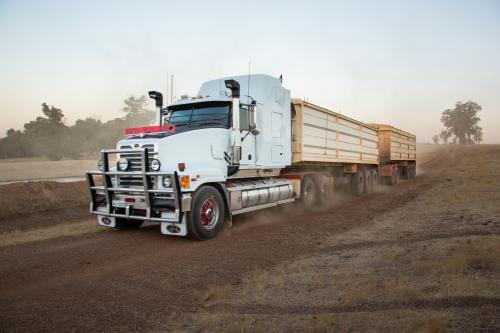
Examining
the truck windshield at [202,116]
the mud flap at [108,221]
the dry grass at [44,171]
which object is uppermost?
the truck windshield at [202,116]

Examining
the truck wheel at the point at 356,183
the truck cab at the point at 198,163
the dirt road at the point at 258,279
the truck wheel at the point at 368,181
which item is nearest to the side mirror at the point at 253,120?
the truck cab at the point at 198,163

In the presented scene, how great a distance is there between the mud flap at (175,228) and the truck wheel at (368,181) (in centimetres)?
1202

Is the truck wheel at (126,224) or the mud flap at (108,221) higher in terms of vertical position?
the mud flap at (108,221)

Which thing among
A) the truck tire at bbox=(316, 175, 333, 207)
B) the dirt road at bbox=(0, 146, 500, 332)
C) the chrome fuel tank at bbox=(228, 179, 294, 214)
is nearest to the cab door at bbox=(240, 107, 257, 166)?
the chrome fuel tank at bbox=(228, 179, 294, 214)

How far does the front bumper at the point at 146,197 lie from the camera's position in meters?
6.67

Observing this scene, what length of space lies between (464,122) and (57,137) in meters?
120

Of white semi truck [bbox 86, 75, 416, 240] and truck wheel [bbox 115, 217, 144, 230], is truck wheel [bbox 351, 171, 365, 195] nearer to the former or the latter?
white semi truck [bbox 86, 75, 416, 240]

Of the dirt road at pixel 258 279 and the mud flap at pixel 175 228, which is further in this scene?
the mud flap at pixel 175 228

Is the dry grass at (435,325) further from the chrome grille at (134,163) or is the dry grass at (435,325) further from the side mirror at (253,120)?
the side mirror at (253,120)

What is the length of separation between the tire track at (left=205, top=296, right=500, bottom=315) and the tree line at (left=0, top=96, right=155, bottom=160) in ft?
143

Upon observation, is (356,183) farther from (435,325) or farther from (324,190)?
(435,325)

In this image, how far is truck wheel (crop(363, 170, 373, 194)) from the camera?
1692 cm

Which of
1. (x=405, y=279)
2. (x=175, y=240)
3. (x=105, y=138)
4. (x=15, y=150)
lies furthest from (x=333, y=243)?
(x=15, y=150)

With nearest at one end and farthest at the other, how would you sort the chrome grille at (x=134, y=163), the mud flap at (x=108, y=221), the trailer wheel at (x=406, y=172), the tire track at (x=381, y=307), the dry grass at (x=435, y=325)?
the dry grass at (x=435, y=325)
the tire track at (x=381, y=307)
the chrome grille at (x=134, y=163)
the mud flap at (x=108, y=221)
the trailer wheel at (x=406, y=172)
